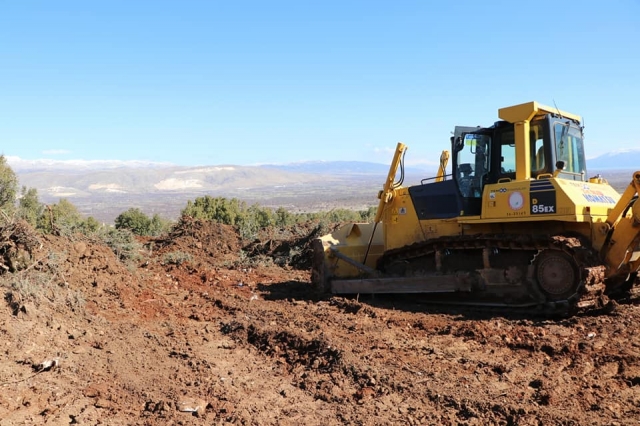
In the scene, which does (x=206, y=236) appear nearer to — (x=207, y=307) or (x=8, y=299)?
(x=207, y=307)

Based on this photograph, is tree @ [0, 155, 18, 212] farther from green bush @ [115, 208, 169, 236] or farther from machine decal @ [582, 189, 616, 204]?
machine decal @ [582, 189, 616, 204]

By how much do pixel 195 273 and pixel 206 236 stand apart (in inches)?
189

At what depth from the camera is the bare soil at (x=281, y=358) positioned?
486 cm

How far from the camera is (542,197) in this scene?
7879mm

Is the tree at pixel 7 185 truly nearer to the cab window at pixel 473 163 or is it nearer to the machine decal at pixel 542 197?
the cab window at pixel 473 163

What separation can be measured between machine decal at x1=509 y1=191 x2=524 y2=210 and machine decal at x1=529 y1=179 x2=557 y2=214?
142mm

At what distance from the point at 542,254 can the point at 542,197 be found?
794 mm

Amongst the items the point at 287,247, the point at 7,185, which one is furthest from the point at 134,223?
the point at 287,247

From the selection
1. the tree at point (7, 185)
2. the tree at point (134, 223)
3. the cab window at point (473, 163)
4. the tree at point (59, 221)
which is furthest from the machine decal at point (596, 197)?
the tree at point (134, 223)

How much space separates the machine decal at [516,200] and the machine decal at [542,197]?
14 centimetres

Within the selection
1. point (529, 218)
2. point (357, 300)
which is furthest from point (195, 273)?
point (529, 218)

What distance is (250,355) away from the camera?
22.2 feet

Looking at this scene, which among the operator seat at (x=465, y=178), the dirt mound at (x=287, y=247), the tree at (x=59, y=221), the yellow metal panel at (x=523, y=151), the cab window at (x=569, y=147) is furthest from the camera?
the dirt mound at (x=287, y=247)

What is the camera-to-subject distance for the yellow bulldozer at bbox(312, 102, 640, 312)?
7.63 m
